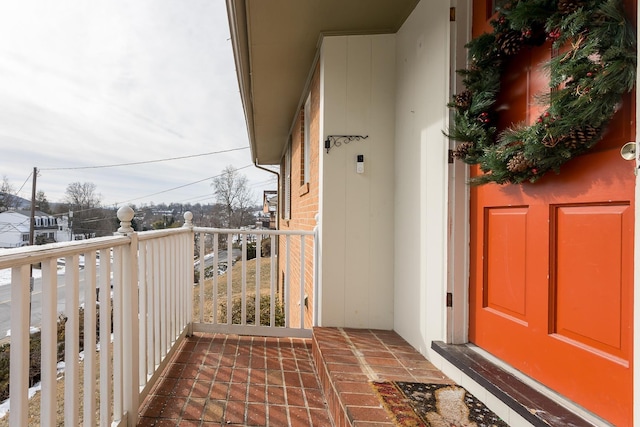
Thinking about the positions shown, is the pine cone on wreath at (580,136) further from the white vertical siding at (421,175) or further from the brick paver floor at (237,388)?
the brick paver floor at (237,388)

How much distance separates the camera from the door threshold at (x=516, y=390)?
110cm

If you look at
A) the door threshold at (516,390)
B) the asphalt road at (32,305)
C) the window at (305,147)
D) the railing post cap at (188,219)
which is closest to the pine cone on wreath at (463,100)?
the door threshold at (516,390)

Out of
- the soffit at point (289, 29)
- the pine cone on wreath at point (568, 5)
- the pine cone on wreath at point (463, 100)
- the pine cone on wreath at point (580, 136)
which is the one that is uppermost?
the soffit at point (289, 29)

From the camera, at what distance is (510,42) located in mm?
1393

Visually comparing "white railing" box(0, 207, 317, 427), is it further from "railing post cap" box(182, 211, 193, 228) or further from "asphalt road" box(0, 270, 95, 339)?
"railing post cap" box(182, 211, 193, 228)

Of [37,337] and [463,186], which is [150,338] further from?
[463,186]

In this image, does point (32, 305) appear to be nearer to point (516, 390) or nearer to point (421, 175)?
point (516, 390)

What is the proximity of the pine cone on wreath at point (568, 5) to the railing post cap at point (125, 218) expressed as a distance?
197cm

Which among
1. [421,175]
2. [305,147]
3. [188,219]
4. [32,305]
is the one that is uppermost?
[305,147]

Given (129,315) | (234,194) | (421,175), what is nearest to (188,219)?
(129,315)

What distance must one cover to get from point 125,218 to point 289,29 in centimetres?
191

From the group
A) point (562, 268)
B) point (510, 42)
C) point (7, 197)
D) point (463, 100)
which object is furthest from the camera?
point (7, 197)

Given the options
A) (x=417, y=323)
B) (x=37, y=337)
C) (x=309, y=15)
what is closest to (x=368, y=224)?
(x=417, y=323)

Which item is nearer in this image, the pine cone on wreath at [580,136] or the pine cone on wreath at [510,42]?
the pine cone on wreath at [580,136]
